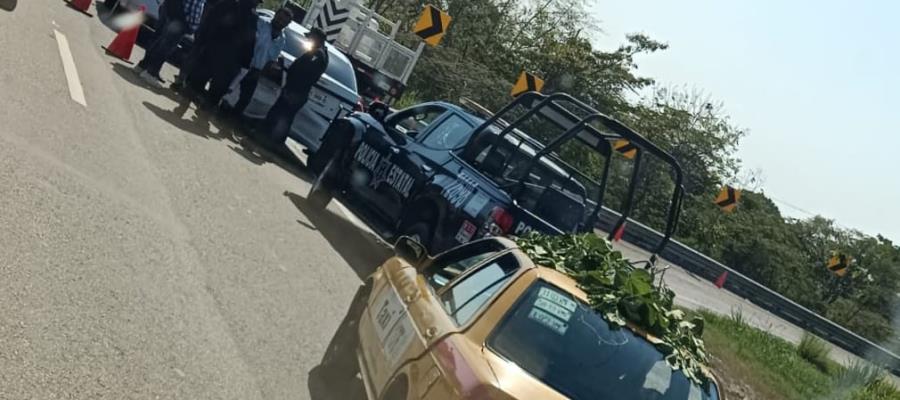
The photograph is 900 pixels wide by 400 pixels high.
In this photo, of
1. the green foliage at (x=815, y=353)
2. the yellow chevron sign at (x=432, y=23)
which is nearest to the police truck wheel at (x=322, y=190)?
the yellow chevron sign at (x=432, y=23)

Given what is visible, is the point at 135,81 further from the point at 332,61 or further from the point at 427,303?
the point at 427,303

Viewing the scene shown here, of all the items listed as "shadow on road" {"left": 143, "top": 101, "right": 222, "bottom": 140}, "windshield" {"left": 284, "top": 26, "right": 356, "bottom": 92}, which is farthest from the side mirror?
"windshield" {"left": 284, "top": 26, "right": 356, "bottom": 92}

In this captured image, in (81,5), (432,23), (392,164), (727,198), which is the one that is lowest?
(81,5)

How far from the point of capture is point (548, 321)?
4.87m

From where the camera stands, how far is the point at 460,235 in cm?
1056

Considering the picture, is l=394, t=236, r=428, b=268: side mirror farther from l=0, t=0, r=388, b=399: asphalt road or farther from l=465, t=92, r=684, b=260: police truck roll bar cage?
l=465, t=92, r=684, b=260: police truck roll bar cage

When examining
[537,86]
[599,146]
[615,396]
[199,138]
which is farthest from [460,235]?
[537,86]

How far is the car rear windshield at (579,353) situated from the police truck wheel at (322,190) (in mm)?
7889

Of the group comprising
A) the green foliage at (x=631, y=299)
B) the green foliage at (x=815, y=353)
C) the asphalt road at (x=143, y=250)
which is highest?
Result: the green foliage at (x=631, y=299)

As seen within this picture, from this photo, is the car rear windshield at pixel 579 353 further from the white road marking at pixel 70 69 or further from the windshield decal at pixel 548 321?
the white road marking at pixel 70 69

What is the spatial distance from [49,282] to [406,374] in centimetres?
243

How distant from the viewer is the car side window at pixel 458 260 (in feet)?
20.4

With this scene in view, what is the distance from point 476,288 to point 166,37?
10830 mm

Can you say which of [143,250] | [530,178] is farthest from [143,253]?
[530,178]
